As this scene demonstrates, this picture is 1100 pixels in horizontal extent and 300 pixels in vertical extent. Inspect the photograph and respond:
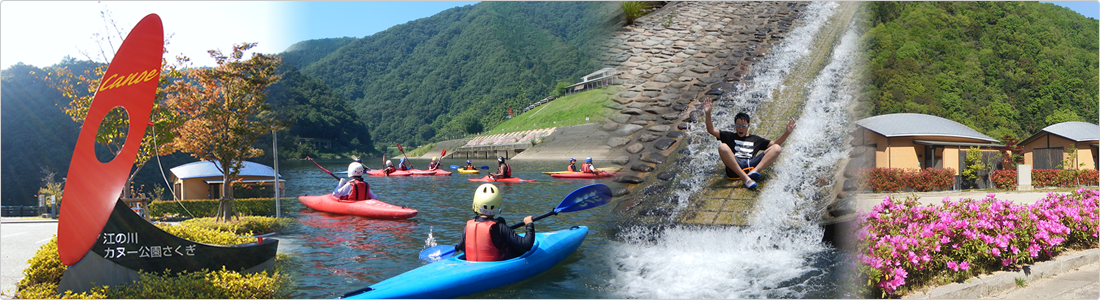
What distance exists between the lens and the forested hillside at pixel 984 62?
11.5 m

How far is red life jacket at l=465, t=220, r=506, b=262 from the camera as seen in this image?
5.48 m

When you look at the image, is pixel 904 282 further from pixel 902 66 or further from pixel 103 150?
pixel 103 150

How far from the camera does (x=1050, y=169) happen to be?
1202 centimetres

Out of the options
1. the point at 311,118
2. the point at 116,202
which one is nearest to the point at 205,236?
the point at 116,202

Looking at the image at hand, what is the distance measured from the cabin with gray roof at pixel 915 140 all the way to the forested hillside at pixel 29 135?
176ft

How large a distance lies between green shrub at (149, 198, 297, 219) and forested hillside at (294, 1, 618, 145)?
188 ft

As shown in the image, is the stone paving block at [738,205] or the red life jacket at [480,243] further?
the red life jacket at [480,243]

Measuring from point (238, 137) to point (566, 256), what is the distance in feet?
20.2

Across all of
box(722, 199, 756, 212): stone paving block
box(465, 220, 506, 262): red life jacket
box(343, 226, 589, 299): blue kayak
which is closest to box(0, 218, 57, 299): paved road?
box(343, 226, 589, 299): blue kayak

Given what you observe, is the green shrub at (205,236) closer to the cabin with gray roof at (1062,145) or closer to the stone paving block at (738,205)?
the stone paving block at (738,205)

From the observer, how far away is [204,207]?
11219 mm

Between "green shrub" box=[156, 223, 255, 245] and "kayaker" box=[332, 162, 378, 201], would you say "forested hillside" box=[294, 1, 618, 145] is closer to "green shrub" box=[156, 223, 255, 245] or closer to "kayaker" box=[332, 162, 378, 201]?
"kayaker" box=[332, 162, 378, 201]

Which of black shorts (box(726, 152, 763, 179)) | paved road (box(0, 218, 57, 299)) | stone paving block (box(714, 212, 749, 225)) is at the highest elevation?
black shorts (box(726, 152, 763, 179))

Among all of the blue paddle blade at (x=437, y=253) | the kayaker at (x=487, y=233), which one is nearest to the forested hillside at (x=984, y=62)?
the kayaker at (x=487, y=233)
